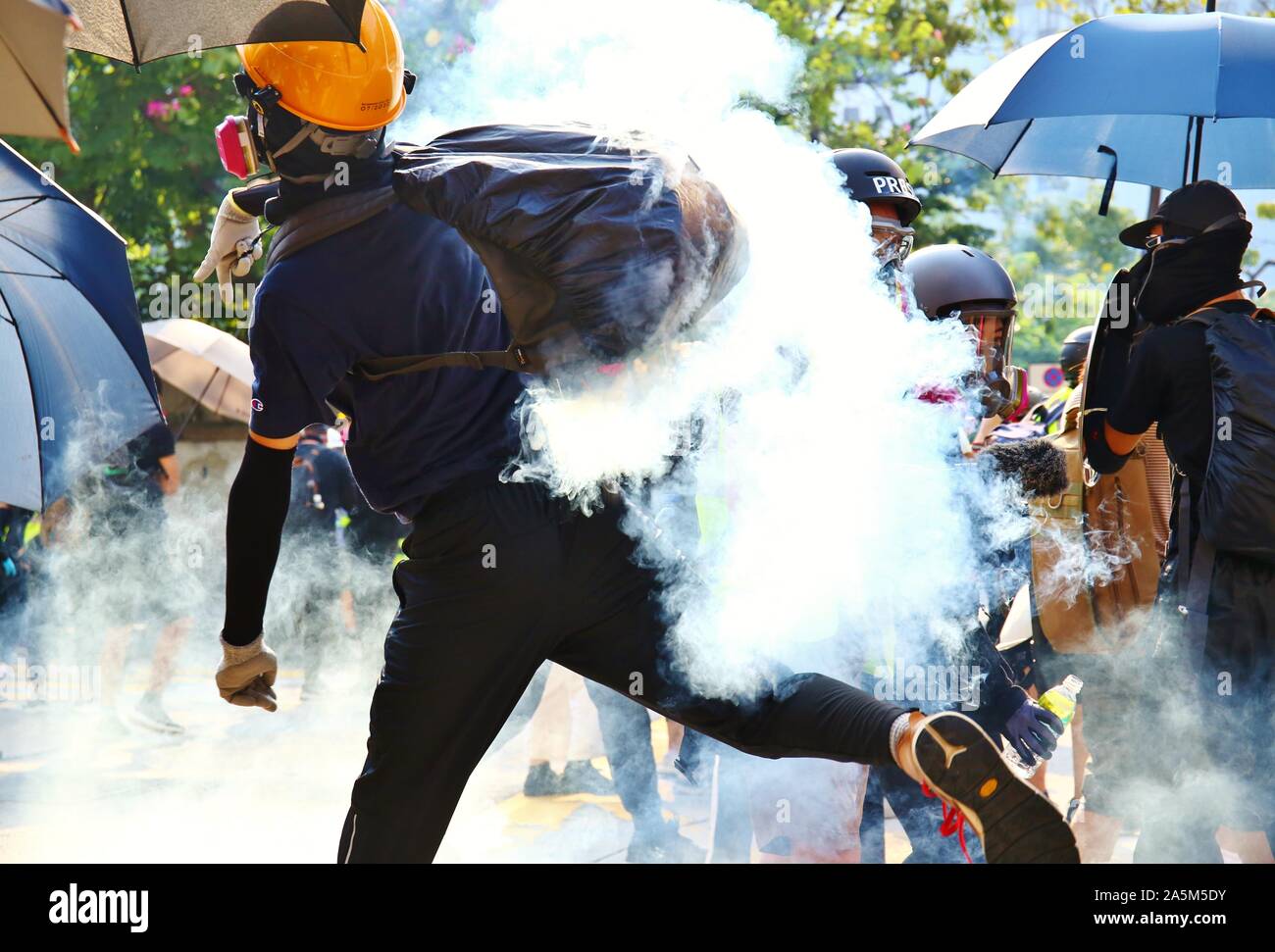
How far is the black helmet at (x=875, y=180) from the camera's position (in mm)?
3820

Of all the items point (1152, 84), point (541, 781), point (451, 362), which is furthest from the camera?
point (541, 781)

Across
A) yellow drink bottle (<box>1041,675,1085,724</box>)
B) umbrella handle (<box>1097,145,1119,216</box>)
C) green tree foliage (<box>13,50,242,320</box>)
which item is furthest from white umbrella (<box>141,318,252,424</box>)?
yellow drink bottle (<box>1041,675,1085,724</box>)

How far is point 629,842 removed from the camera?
4.77m

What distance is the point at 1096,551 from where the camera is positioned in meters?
4.09

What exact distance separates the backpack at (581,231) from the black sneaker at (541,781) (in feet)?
11.3

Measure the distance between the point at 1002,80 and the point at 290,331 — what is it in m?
2.71

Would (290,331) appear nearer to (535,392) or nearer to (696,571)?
(535,392)

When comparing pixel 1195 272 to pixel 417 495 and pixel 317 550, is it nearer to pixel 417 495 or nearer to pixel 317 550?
pixel 417 495

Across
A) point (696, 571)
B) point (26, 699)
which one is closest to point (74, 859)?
point (696, 571)

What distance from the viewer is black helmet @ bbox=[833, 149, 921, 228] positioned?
150 inches

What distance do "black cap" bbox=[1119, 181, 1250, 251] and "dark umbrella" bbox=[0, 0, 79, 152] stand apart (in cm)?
289

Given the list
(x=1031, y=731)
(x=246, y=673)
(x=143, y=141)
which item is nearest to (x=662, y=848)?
(x=1031, y=731)

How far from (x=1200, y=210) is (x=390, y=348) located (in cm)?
242

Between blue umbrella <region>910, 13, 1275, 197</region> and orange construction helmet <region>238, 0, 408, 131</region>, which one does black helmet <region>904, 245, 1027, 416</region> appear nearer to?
blue umbrella <region>910, 13, 1275, 197</region>
